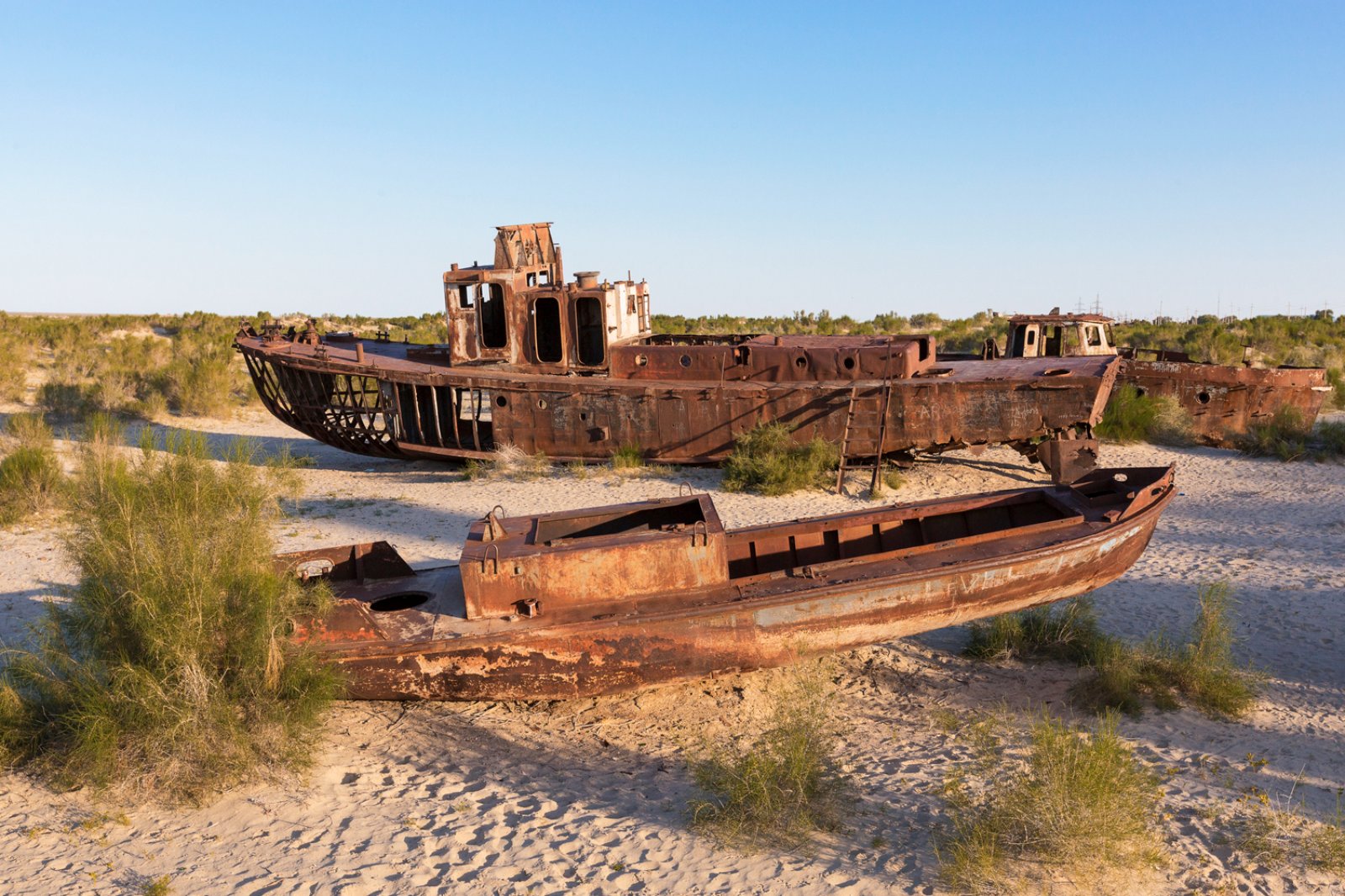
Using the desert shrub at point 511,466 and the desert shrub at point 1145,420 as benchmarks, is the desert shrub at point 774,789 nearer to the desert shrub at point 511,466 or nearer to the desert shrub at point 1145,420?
the desert shrub at point 511,466

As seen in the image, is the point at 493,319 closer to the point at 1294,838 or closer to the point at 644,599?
the point at 644,599

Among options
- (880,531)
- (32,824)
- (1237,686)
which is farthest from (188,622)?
(1237,686)

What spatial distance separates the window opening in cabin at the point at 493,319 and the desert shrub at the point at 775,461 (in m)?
4.34

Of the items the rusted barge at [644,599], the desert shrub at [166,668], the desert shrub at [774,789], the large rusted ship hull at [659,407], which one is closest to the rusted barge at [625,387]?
the large rusted ship hull at [659,407]

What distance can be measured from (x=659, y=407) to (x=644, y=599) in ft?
23.1

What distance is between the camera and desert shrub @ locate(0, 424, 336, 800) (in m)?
5.30

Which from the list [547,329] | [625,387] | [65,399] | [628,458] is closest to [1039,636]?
[628,458]

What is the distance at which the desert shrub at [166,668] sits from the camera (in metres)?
5.30

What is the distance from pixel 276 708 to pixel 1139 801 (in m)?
5.08

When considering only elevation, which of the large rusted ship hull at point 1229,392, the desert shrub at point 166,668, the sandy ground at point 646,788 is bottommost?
the sandy ground at point 646,788

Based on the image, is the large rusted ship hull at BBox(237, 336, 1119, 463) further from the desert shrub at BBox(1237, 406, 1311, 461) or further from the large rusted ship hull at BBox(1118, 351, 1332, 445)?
the desert shrub at BBox(1237, 406, 1311, 461)

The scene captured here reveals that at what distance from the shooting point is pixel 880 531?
303 inches

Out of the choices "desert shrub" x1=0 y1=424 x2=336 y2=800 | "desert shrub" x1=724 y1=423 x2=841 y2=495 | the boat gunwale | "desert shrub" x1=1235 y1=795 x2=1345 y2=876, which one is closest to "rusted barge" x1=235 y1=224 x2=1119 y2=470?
"desert shrub" x1=724 y1=423 x2=841 y2=495

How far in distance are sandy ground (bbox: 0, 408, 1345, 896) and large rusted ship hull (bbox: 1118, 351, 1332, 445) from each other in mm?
7382
